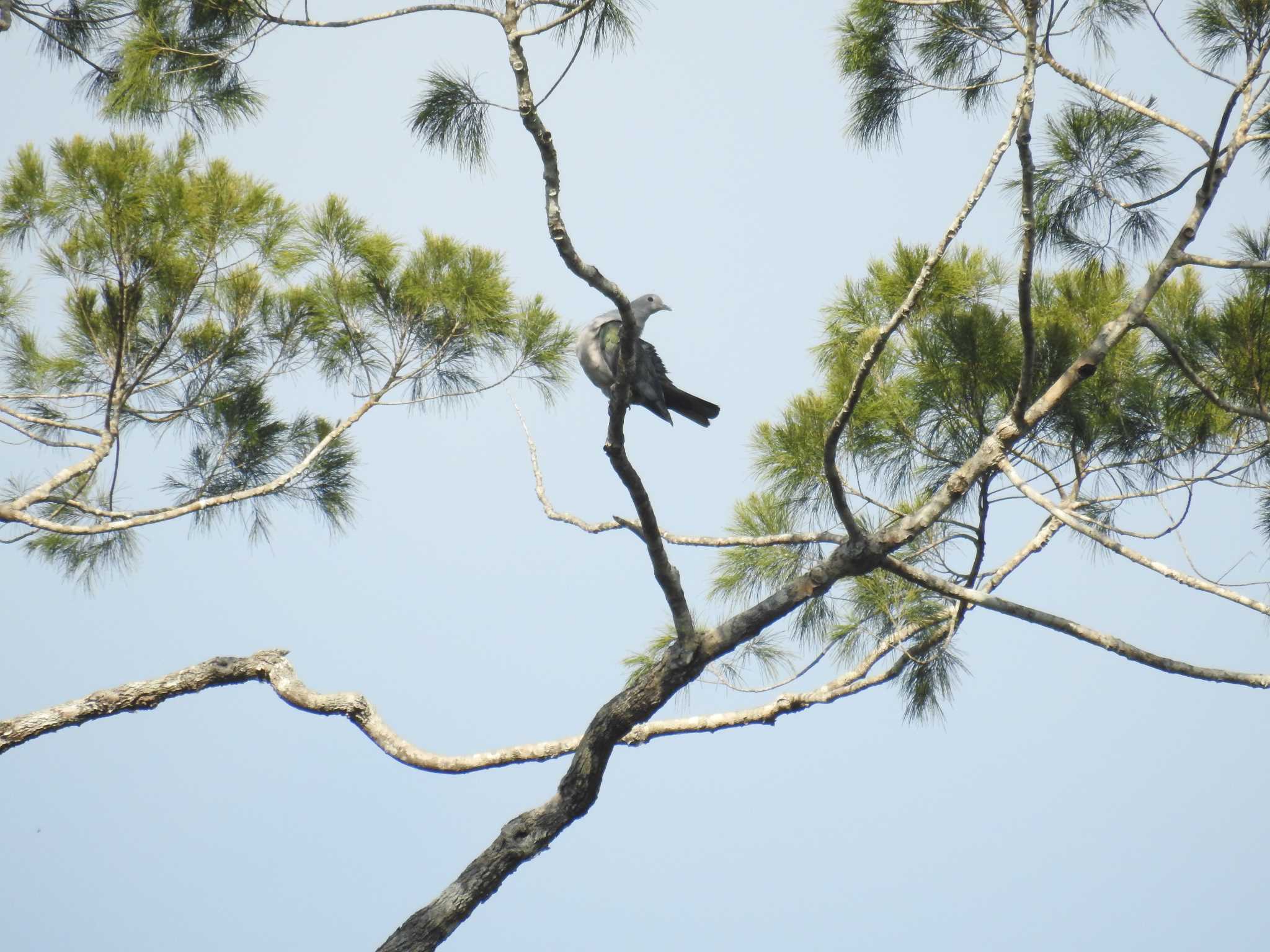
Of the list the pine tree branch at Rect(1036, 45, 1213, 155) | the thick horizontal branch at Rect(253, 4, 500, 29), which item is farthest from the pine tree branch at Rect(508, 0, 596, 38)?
the pine tree branch at Rect(1036, 45, 1213, 155)

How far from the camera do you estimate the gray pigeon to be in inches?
174

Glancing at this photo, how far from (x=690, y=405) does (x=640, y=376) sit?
261 millimetres

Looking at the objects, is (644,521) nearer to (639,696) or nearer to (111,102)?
(639,696)

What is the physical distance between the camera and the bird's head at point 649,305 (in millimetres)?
4883

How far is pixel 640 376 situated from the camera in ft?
14.3

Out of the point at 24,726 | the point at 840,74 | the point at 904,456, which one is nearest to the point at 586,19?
the point at 840,74

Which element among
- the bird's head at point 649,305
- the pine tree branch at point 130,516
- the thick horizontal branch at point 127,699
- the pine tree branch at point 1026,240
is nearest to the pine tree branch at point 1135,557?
the pine tree branch at point 1026,240

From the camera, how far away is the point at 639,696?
10.4ft

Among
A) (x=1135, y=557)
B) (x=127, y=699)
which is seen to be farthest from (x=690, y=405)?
(x=127, y=699)

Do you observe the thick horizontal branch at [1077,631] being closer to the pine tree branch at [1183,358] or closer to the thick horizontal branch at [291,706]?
the thick horizontal branch at [291,706]

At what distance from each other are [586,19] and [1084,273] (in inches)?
98.6

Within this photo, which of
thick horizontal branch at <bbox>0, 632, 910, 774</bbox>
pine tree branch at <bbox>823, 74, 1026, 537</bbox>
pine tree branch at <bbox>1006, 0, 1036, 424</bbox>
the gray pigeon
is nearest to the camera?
pine tree branch at <bbox>823, 74, 1026, 537</bbox>

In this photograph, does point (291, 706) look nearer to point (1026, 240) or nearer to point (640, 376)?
point (640, 376)

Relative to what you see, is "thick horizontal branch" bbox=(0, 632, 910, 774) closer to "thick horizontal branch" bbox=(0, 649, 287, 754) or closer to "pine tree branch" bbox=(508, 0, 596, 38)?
"thick horizontal branch" bbox=(0, 649, 287, 754)
